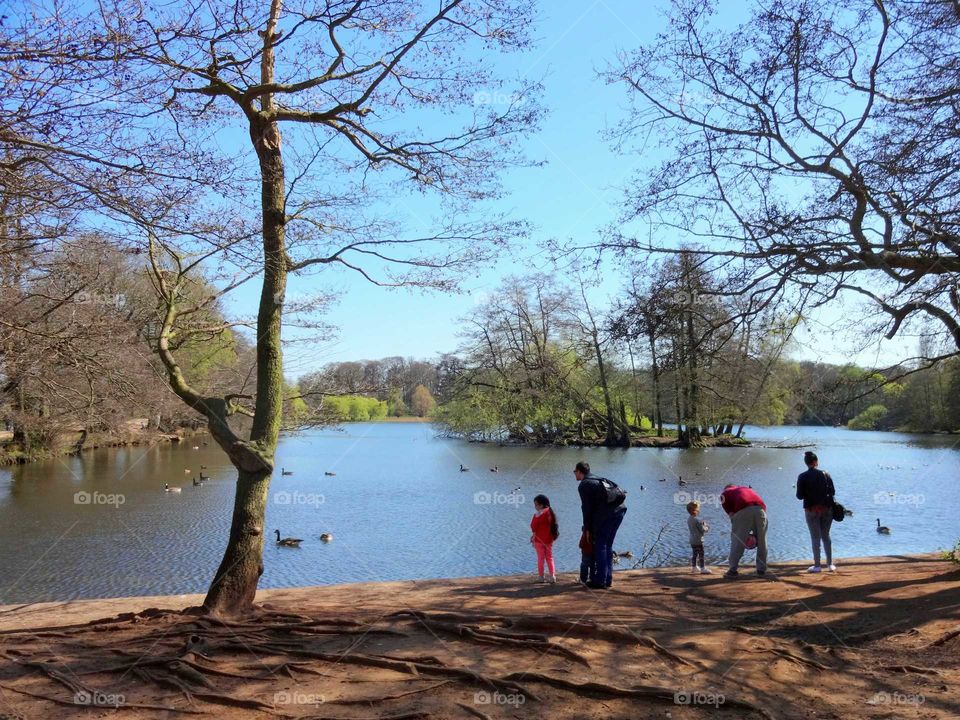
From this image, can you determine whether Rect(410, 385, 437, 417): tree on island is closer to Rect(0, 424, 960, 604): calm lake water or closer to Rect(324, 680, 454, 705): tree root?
Rect(0, 424, 960, 604): calm lake water

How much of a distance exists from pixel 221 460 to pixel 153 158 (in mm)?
35282

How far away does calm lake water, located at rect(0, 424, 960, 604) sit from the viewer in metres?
14.0

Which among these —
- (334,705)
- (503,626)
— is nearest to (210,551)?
(503,626)

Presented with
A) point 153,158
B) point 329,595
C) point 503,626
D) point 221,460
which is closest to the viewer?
point 153,158

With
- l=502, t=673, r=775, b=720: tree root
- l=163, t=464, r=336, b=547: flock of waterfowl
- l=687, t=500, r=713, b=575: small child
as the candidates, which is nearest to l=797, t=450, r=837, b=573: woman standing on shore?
l=687, t=500, r=713, b=575: small child

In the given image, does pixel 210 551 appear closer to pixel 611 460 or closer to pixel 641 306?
pixel 641 306

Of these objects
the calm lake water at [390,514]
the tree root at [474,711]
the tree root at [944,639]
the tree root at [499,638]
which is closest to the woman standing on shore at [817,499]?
the tree root at [944,639]

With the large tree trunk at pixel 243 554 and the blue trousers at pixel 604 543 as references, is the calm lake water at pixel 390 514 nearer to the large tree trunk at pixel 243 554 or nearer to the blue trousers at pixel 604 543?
the blue trousers at pixel 604 543

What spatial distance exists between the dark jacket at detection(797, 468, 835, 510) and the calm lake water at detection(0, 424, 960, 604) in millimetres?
4672

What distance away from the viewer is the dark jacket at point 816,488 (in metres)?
9.56

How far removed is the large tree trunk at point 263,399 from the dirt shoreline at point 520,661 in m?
0.47

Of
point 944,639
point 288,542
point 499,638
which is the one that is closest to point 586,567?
point 499,638

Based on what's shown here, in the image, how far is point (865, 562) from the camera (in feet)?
35.3

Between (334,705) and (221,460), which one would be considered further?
(221,460)
